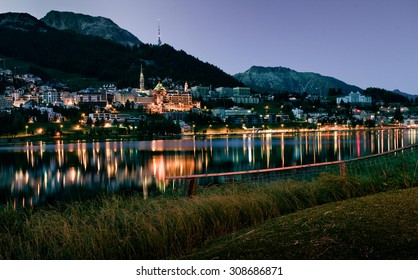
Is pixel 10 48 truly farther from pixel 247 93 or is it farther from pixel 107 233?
pixel 107 233

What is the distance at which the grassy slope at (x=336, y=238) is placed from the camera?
2.99 metres

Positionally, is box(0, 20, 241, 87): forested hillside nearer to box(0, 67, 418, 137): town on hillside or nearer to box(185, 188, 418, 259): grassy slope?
box(0, 67, 418, 137): town on hillside

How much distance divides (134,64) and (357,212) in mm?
184373

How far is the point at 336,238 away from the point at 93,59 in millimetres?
177041

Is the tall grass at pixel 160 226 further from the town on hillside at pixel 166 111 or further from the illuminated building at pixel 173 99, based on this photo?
the illuminated building at pixel 173 99

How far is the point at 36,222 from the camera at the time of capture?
17.5 ft

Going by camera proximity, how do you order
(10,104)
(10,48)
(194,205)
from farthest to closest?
(10,48) < (10,104) < (194,205)

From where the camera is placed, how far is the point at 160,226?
14.1 feet

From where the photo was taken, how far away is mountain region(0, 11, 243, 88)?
541ft

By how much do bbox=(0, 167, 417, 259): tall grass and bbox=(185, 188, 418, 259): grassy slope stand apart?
0.46 metres

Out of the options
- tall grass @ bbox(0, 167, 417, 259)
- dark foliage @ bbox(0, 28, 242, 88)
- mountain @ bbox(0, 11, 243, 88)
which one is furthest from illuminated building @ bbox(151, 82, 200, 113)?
tall grass @ bbox(0, 167, 417, 259)

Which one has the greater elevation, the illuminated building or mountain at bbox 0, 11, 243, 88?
mountain at bbox 0, 11, 243, 88
